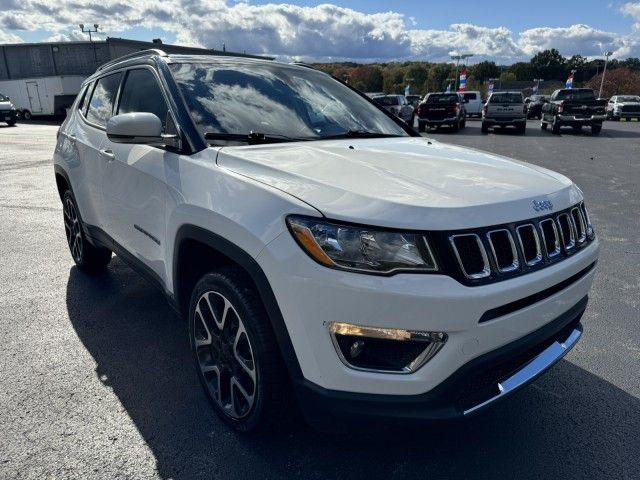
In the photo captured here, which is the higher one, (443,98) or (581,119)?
(443,98)

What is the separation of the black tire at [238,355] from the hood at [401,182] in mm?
520

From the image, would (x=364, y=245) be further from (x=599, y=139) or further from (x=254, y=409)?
(x=599, y=139)

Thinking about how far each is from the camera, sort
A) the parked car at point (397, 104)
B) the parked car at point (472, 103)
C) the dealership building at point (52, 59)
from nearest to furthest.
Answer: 1. the parked car at point (397, 104)
2. the parked car at point (472, 103)
3. the dealership building at point (52, 59)

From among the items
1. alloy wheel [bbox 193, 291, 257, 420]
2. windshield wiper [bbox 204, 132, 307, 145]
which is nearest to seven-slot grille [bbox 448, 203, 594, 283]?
alloy wheel [bbox 193, 291, 257, 420]

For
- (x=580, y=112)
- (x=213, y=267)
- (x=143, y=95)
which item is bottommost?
(x=580, y=112)

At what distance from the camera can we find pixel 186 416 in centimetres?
256

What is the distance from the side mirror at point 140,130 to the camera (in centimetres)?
254

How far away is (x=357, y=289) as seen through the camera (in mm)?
1725

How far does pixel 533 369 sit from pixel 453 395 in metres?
0.51

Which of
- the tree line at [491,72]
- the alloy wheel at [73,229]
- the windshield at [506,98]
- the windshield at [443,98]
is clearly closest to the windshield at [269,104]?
the alloy wheel at [73,229]

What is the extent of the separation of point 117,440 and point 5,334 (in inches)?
65.0

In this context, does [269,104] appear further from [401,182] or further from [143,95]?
[401,182]

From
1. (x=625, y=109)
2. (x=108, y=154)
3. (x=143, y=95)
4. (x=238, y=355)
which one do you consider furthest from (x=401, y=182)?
(x=625, y=109)

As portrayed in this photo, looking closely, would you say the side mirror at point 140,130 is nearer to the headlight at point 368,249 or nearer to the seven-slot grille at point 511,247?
the headlight at point 368,249
